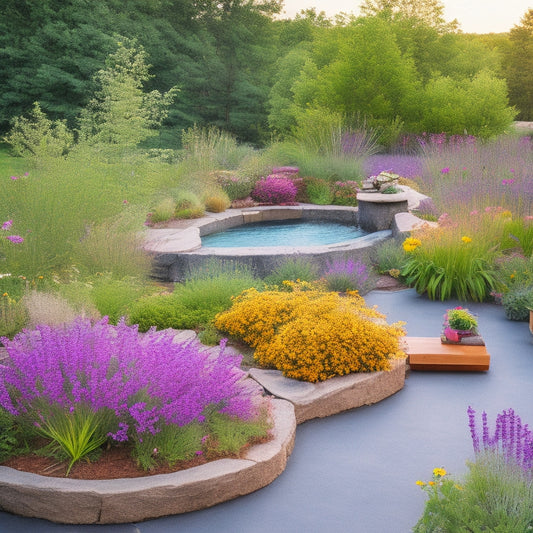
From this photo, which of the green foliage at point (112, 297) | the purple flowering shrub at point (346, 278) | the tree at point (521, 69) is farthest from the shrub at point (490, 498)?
the tree at point (521, 69)

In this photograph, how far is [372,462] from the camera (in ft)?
12.6

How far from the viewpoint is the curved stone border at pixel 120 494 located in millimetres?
3199

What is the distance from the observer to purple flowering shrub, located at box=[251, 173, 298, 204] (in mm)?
12453

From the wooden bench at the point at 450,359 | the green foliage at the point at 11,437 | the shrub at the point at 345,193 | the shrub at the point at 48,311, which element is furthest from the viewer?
the shrub at the point at 345,193

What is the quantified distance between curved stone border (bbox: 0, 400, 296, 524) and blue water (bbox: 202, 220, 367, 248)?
6220 millimetres

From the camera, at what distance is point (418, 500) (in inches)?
134

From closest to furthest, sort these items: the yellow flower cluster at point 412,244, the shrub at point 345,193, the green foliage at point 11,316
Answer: the green foliage at point 11,316, the yellow flower cluster at point 412,244, the shrub at point 345,193

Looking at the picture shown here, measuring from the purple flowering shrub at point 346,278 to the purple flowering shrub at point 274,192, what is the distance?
5.16 m

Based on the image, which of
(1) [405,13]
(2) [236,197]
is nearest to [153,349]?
(2) [236,197]

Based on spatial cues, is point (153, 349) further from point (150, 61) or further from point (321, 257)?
point (150, 61)

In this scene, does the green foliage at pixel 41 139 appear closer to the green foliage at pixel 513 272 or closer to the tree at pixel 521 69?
the green foliage at pixel 513 272

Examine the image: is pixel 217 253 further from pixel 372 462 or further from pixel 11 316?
pixel 372 462

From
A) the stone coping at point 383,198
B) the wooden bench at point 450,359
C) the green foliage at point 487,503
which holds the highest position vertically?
the stone coping at point 383,198

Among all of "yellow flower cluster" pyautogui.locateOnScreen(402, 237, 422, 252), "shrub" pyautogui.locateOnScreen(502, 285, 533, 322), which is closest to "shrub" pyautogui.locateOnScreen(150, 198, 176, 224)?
"yellow flower cluster" pyautogui.locateOnScreen(402, 237, 422, 252)
